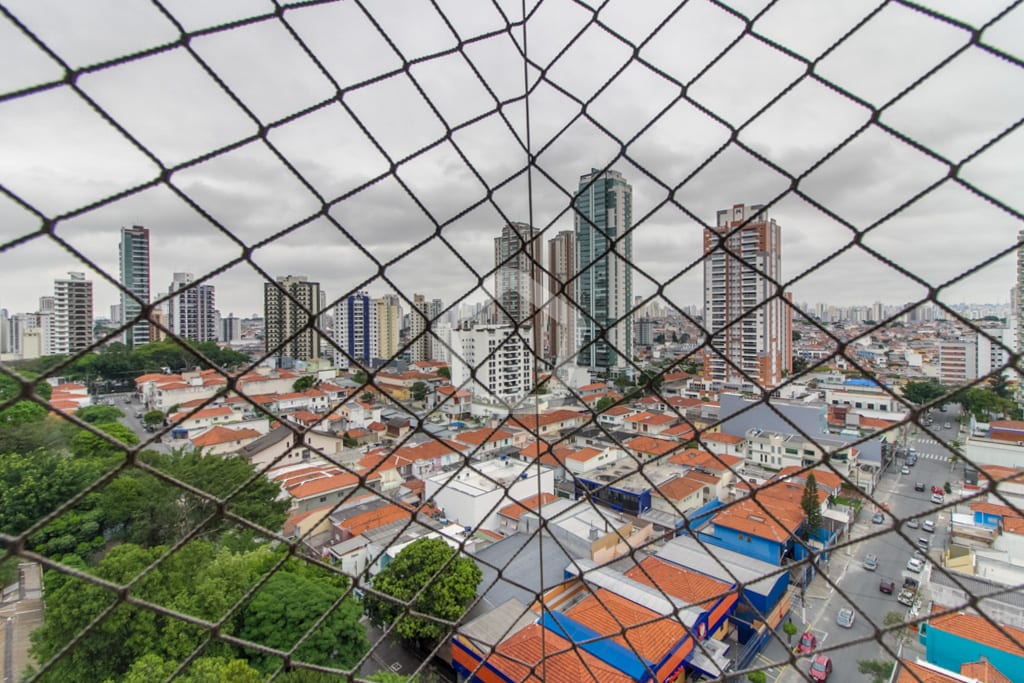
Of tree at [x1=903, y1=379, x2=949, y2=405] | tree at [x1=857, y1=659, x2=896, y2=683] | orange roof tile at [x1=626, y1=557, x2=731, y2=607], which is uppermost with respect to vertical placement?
tree at [x1=903, y1=379, x2=949, y2=405]

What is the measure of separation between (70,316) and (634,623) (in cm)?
1176

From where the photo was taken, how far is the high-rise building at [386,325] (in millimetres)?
18406

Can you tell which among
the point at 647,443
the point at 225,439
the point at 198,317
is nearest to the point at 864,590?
the point at 647,443

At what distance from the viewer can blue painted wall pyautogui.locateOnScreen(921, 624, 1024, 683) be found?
298 cm

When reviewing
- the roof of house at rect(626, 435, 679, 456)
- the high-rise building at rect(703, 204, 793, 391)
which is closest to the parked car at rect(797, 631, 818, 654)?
the high-rise building at rect(703, 204, 793, 391)

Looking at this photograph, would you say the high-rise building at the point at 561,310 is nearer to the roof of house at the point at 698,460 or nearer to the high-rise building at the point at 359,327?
the roof of house at the point at 698,460

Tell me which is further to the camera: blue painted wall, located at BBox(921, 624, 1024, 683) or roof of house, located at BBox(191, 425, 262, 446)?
roof of house, located at BBox(191, 425, 262, 446)

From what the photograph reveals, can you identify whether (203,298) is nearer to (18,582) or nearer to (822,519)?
(18,582)

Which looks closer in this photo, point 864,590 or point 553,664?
point 553,664

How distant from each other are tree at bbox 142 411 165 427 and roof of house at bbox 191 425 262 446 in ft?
6.08

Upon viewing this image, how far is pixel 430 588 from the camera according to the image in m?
3.73

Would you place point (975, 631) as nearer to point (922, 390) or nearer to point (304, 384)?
point (922, 390)

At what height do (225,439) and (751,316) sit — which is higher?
(751,316)

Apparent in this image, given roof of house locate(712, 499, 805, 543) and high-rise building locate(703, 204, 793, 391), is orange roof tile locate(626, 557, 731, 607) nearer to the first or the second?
roof of house locate(712, 499, 805, 543)
